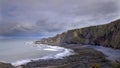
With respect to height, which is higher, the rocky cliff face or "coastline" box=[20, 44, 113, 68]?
the rocky cliff face

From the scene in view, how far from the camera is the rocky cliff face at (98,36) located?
83.2 meters

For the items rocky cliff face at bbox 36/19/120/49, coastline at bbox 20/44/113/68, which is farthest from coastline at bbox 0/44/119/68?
rocky cliff face at bbox 36/19/120/49

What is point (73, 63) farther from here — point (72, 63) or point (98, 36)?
point (98, 36)

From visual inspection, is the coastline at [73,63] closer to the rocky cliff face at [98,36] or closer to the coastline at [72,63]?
the coastline at [72,63]

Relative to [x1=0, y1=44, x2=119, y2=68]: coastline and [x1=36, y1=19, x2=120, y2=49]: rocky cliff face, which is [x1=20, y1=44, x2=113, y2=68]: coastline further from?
[x1=36, y1=19, x2=120, y2=49]: rocky cliff face

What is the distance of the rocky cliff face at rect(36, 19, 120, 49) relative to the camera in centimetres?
8323

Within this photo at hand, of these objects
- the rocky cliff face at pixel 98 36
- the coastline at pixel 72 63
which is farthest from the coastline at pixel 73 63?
the rocky cliff face at pixel 98 36

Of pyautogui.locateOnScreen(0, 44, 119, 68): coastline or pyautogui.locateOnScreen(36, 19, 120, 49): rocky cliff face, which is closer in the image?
pyautogui.locateOnScreen(0, 44, 119, 68): coastline

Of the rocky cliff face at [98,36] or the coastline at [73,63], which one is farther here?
the rocky cliff face at [98,36]

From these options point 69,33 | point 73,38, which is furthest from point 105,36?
point 69,33

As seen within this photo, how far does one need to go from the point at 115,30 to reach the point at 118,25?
2935 millimetres

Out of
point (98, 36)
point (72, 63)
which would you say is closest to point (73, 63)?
point (72, 63)

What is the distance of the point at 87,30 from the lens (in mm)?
→ 131875

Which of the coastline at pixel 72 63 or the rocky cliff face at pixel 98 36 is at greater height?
the rocky cliff face at pixel 98 36
